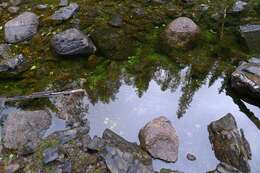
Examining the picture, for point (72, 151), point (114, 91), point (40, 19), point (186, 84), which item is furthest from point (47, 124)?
point (40, 19)

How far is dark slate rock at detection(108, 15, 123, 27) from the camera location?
8845 mm

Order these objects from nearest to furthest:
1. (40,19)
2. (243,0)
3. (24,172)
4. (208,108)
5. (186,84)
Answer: (24,172)
(208,108)
(186,84)
(40,19)
(243,0)

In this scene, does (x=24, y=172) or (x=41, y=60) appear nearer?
(x=24, y=172)

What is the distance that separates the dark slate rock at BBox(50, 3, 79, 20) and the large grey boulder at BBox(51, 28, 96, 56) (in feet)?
4.46

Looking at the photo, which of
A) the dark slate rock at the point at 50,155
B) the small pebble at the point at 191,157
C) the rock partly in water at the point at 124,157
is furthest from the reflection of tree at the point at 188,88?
the dark slate rock at the point at 50,155

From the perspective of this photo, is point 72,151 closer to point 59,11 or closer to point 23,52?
point 23,52

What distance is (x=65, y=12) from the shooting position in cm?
925

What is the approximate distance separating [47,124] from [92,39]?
2683 mm

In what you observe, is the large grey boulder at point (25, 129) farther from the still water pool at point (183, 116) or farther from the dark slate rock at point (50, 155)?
the still water pool at point (183, 116)

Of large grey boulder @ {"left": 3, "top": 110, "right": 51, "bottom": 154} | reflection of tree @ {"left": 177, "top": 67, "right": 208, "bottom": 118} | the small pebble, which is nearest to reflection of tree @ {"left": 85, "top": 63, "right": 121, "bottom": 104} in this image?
large grey boulder @ {"left": 3, "top": 110, "right": 51, "bottom": 154}

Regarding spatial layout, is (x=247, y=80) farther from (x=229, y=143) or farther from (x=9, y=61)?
(x=9, y=61)

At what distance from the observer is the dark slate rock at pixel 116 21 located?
885 centimetres

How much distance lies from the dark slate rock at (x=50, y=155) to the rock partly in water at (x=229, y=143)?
2842mm

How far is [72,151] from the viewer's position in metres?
5.91
